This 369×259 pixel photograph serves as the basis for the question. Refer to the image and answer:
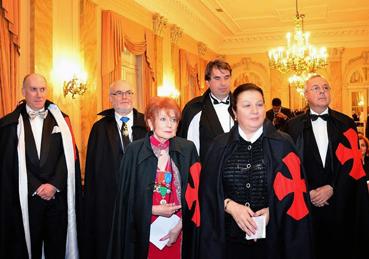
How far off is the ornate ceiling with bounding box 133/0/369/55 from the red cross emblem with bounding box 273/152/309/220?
6.52m

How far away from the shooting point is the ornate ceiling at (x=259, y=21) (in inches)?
404

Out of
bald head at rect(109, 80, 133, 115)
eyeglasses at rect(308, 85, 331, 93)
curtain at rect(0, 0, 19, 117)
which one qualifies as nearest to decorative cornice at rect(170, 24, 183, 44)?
curtain at rect(0, 0, 19, 117)

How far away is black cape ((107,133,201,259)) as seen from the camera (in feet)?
8.79

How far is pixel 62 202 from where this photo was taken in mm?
3717

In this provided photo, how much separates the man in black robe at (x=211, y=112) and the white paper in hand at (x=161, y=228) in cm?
93

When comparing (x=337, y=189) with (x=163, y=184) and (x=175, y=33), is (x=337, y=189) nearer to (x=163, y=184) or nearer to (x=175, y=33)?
(x=163, y=184)

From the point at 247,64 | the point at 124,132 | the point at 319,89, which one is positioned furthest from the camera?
the point at 247,64

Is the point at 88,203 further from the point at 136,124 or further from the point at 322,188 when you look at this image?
the point at 322,188

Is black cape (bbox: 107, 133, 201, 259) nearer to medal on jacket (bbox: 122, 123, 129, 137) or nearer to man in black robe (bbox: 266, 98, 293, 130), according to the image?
medal on jacket (bbox: 122, 123, 129, 137)

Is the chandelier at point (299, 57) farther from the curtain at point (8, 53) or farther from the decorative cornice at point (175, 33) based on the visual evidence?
the curtain at point (8, 53)

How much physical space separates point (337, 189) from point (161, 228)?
60.6 inches

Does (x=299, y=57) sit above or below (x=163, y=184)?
above

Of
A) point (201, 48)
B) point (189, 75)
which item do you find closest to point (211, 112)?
point (189, 75)

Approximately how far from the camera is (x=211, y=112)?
12.0 feet
